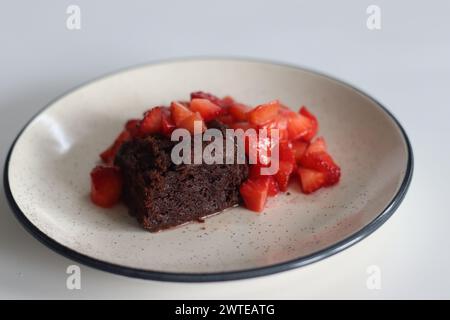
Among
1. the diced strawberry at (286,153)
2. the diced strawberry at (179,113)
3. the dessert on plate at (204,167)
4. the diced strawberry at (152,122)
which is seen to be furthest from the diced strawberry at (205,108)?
the diced strawberry at (286,153)

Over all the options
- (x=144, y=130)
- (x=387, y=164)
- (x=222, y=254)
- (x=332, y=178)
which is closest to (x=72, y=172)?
(x=144, y=130)

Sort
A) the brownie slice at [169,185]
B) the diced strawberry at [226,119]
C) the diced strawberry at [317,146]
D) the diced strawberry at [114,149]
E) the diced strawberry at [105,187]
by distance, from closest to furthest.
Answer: the brownie slice at [169,185], the diced strawberry at [105,187], the diced strawberry at [226,119], the diced strawberry at [317,146], the diced strawberry at [114,149]

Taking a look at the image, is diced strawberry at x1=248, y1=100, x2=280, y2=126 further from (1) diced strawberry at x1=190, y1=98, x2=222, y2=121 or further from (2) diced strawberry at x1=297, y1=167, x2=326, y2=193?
(2) diced strawberry at x1=297, y1=167, x2=326, y2=193

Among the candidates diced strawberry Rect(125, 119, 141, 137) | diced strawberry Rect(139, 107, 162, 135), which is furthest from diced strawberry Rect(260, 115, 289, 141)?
diced strawberry Rect(125, 119, 141, 137)

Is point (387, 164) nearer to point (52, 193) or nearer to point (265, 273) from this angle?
point (265, 273)

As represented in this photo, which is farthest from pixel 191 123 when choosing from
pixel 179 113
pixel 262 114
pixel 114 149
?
pixel 114 149

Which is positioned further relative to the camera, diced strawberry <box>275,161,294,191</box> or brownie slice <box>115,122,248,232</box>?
diced strawberry <box>275,161,294,191</box>

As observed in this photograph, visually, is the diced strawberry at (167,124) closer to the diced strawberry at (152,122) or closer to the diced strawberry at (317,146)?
the diced strawberry at (152,122)
